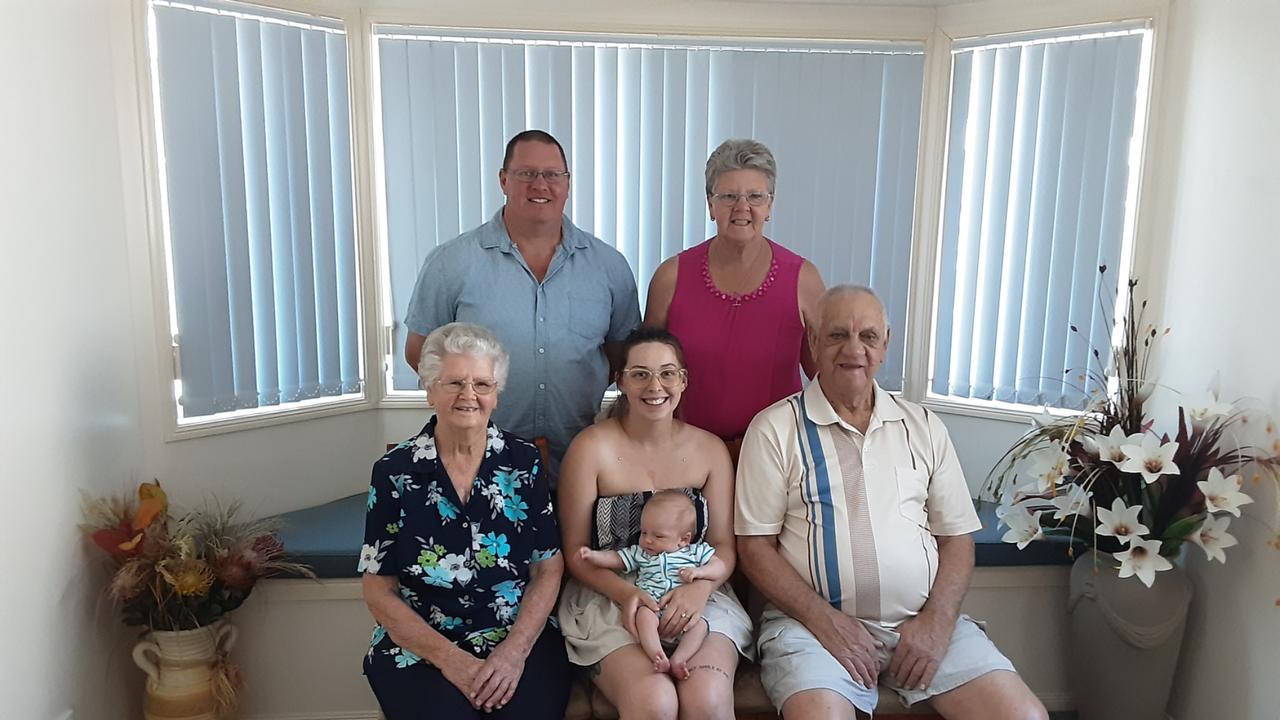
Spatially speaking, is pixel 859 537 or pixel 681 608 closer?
pixel 681 608

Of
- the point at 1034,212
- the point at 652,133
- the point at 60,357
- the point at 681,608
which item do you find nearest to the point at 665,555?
the point at 681,608

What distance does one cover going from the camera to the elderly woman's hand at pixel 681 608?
6.68 ft

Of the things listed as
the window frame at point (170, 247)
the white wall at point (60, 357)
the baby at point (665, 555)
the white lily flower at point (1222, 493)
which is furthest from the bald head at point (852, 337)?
the white wall at point (60, 357)

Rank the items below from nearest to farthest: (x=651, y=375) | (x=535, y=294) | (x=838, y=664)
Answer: (x=838, y=664) → (x=651, y=375) → (x=535, y=294)

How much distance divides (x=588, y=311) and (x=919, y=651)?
1246 millimetres

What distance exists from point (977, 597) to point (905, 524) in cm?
81

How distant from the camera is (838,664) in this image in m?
2.04

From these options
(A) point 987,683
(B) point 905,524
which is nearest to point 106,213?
(B) point 905,524

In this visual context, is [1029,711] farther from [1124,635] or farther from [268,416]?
[268,416]

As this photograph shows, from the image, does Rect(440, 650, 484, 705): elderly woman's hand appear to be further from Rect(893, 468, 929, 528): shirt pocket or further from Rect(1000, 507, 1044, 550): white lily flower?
Rect(1000, 507, 1044, 550): white lily flower

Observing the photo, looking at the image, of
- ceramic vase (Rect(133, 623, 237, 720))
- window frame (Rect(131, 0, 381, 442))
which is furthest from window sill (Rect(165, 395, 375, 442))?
ceramic vase (Rect(133, 623, 237, 720))

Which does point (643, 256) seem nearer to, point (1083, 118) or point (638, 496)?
point (638, 496)

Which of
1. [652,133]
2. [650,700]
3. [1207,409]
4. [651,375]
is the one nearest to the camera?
[650,700]

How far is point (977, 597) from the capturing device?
2.78 meters
